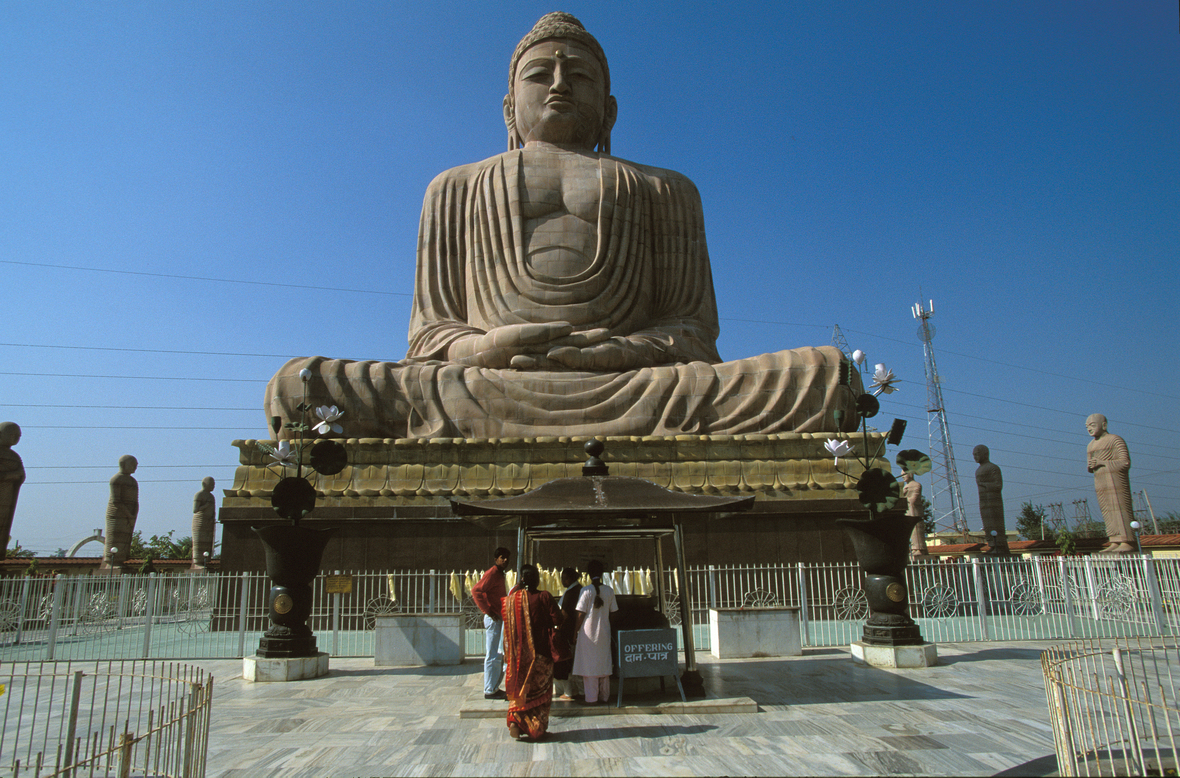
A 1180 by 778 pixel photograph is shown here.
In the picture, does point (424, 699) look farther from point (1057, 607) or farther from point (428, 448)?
point (1057, 607)

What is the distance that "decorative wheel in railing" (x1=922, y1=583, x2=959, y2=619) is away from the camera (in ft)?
33.3

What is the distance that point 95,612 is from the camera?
995cm

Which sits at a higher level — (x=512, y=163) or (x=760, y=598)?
(x=512, y=163)

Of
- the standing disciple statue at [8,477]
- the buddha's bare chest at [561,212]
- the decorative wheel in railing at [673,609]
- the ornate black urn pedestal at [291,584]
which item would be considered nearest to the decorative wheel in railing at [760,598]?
the decorative wheel in railing at [673,609]

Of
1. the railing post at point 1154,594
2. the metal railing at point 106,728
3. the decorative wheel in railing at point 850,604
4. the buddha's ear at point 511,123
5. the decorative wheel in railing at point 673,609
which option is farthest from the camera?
the buddha's ear at point 511,123

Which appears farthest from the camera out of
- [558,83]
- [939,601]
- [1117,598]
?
[558,83]

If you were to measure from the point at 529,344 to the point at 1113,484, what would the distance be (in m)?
10.9

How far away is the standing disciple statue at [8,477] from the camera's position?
12719mm

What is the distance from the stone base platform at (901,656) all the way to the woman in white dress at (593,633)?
2963mm

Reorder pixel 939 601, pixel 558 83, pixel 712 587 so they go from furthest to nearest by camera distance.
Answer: pixel 558 83 → pixel 939 601 → pixel 712 587

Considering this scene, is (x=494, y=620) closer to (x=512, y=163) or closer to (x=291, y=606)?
(x=291, y=606)

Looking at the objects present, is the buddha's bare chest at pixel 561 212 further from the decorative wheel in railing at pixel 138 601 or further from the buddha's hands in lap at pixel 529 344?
the decorative wheel in railing at pixel 138 601

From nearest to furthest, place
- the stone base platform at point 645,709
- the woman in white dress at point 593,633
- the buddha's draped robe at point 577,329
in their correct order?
1. the stone base platform at point 645,709
2. the woman in white dress at point 593,633
3. the buddha's draped robe at point 577,329

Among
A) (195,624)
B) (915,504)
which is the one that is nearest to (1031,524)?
(915,504)
